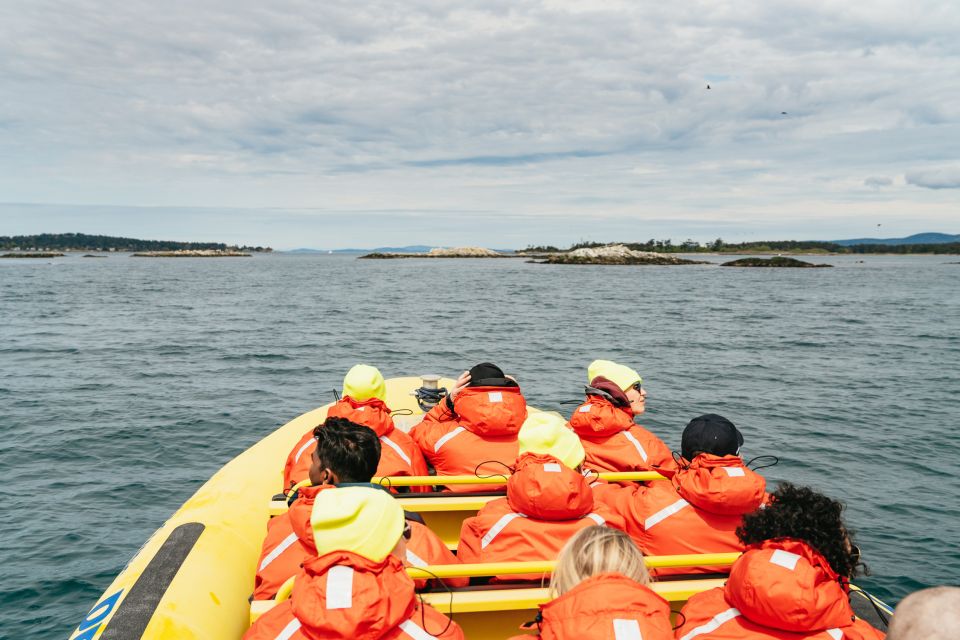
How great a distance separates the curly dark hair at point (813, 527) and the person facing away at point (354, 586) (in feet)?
4.60

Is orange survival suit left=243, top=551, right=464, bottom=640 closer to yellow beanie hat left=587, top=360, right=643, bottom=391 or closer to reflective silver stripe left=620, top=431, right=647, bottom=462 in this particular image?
reflective silver stripe left=620, top=431, right=647, bottom=462

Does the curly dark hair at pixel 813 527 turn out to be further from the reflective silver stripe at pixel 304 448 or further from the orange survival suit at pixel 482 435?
the reflective silver stripe at pixel 304 448

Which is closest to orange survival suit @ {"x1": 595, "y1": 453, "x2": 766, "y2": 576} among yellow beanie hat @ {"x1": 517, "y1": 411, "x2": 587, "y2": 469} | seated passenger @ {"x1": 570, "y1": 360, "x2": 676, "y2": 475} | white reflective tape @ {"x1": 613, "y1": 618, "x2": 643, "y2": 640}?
yellow beanie hat @ {"x1": 517, "y1": 411, "x2": 587, "y2": 469}

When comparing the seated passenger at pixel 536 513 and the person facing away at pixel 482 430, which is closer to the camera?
the seated passenger at pixel 536 513

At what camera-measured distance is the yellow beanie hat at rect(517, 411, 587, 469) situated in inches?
149

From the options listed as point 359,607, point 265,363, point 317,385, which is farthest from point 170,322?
point 359,607

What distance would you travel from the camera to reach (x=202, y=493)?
5719 mm

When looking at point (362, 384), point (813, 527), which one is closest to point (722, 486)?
point (813, 527)

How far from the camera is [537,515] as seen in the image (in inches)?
138

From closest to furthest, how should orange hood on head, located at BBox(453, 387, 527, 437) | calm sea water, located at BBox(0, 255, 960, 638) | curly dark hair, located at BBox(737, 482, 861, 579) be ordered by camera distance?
curly dark hair, located at BBox(737, 482, 861, 579) < orange hood on head, located at BBox(453, 387, 527, 437) < calm sea water, located at BBox(0, 255, 960, 638)

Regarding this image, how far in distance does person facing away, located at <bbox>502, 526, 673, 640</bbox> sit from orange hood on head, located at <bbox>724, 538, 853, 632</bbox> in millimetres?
472

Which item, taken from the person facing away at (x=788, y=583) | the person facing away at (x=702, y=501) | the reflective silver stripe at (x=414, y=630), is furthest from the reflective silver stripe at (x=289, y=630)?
the person facing away at (x=702, y=501)

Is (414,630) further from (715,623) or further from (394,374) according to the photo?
(394,374)

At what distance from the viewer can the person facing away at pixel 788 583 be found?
2475mm
